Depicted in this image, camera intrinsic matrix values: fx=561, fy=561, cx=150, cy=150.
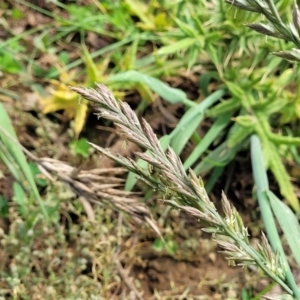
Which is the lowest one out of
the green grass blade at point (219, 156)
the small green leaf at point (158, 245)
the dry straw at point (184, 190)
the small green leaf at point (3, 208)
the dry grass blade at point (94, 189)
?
the small green leaf at point (3, 208)

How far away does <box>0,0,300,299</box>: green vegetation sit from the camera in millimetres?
1396

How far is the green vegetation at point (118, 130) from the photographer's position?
1.40 m

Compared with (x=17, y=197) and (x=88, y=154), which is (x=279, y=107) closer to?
(x=88, y=154)

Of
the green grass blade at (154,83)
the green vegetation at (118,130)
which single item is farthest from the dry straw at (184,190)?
the green grass blade at (154,83)

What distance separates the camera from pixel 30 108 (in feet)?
5.53

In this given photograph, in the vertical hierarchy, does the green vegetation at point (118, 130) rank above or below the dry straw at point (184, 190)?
below

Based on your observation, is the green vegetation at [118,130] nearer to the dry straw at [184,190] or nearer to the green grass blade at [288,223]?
the green grass blade at [288,223]

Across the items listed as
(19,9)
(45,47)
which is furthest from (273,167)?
(19,9)

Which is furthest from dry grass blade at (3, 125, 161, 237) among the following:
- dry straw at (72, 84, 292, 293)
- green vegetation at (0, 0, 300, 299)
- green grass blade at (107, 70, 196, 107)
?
dry straw at (72, 84, 292, 293)

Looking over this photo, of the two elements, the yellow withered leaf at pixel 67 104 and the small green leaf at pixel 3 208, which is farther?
the yellow withered leaf at pixel 67 104

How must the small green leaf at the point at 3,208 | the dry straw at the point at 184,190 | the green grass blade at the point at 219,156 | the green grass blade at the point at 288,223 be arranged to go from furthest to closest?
the green grass blade at the point at 219,156 → the small green leaf at the point at 3,208 → the green grass blade at the point at 288,223 → the dry straw at the point at 184,190

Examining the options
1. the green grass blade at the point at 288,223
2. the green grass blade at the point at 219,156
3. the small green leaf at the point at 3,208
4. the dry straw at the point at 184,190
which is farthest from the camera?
the green grass blade at the point at 219,156

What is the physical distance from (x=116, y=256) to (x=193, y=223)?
250 mm

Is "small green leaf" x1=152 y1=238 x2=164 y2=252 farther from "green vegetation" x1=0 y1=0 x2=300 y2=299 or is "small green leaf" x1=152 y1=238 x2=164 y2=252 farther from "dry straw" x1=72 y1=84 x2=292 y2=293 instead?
"dry straw" x1=72 y1=84 x2=292 y2=293
